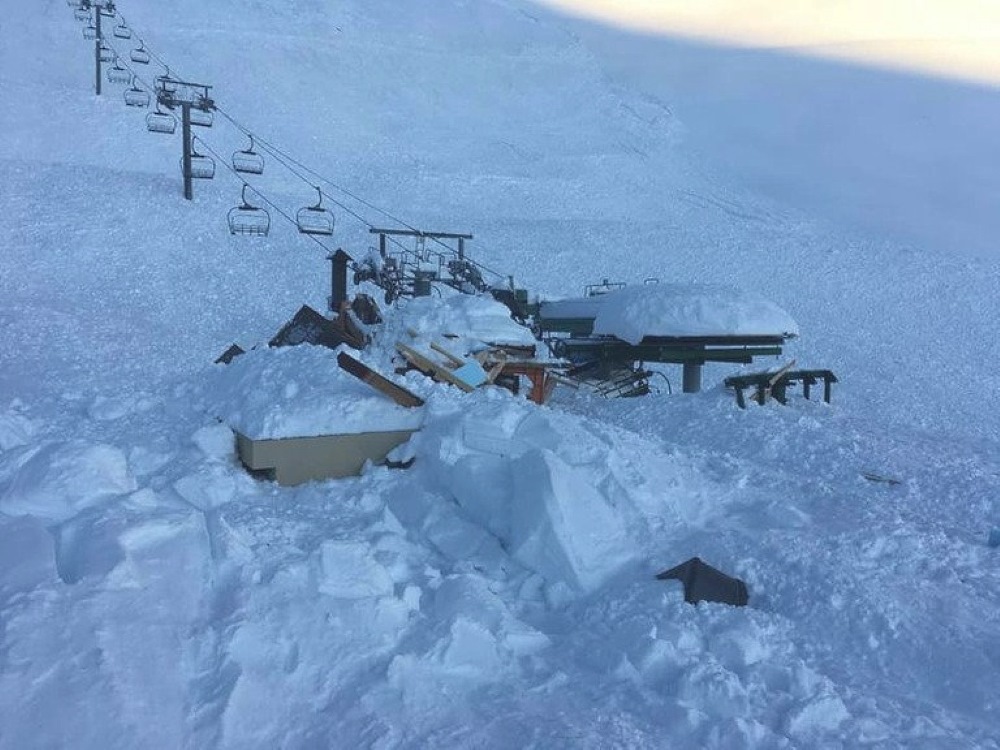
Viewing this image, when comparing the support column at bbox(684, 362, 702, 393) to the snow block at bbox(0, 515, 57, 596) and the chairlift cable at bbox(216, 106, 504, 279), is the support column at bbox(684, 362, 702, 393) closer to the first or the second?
the snow block at bbox(0, 515, 57, 596)

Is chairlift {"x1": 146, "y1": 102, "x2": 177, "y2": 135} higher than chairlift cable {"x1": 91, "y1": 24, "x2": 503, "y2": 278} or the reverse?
higher

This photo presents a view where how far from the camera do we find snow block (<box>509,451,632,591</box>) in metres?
4.81

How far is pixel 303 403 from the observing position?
264 inches

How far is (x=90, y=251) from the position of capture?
20203 millimetres

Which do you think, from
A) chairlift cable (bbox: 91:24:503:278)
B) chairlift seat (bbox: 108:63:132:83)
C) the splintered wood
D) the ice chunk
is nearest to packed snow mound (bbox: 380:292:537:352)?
the splintered wood

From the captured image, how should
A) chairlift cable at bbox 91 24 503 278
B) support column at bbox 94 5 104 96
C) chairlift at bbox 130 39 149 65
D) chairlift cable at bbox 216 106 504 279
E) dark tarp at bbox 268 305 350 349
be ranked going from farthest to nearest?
support column at bbox 94 5 104 96 → chairlift cable at bbox 216 106 504 279 → chairlift cable at bbox 91 24 503 278 → chairlift at bbox 130 39 149 65 → dark tarp at bbox 268 305 350 349

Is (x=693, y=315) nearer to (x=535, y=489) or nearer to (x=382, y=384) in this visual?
(x=382, y=384)

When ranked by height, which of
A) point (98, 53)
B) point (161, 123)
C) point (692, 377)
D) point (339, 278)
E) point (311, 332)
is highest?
point (98, 53)

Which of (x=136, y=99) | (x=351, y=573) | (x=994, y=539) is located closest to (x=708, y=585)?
(x=351, y=573)

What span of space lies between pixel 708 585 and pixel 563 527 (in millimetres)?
852

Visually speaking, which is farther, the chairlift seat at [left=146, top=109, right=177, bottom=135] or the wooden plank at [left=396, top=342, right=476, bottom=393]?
the chairlift seat at [left=146, top=109, right=177, bottom=135]

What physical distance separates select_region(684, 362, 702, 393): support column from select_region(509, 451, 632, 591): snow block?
24.2 feet

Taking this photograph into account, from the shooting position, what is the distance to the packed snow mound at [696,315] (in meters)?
11.2

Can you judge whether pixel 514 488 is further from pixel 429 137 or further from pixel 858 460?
pixel 429 137
